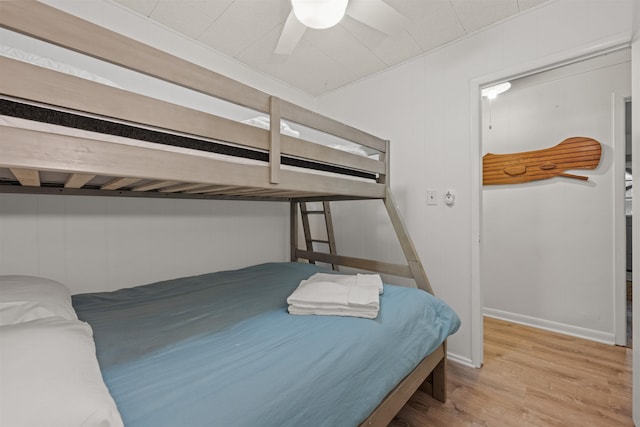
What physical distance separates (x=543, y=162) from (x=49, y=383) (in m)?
3.52

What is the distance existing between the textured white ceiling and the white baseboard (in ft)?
8.54

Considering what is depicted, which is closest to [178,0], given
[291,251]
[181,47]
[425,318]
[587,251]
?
[181,47]

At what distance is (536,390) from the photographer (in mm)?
1697

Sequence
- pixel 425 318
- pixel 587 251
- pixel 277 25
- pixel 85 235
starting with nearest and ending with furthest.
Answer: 1. pixel 425 318
2. pixel 85 235
3. pixel 277 25
4. pixel 587 251

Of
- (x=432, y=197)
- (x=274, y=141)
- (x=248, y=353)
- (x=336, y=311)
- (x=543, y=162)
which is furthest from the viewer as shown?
(x=543, y=162)

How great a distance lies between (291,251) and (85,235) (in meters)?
1.58

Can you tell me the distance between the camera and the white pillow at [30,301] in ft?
2.85

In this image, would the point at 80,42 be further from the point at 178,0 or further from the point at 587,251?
Result: the point at 587,251

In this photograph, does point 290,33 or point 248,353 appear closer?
point 248,353

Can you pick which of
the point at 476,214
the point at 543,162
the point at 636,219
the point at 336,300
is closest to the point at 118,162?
the point at 336,300

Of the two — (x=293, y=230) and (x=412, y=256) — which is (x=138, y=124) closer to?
(x=412, y=256)

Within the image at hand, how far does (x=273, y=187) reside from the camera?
1206mm

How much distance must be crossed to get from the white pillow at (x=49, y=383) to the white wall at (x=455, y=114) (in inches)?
83.5

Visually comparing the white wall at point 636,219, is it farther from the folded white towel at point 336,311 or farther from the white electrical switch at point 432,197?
the folded white towel at point 336,311
